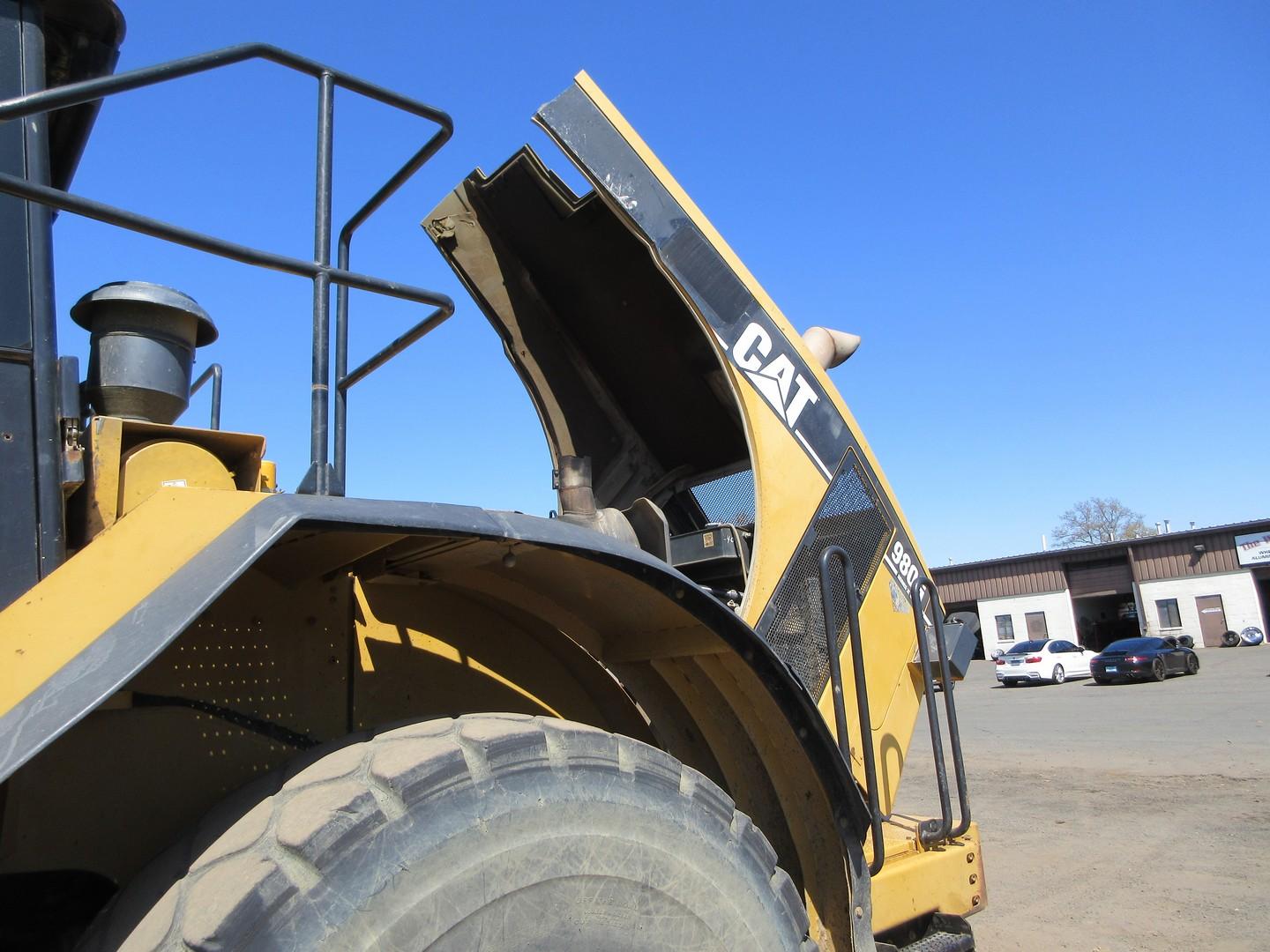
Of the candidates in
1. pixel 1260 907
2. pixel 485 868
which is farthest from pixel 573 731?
pixel 1260 907

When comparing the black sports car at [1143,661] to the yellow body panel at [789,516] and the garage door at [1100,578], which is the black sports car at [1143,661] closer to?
the garage door at [1100,578]

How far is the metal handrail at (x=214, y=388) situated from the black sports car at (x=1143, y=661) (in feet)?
91.2

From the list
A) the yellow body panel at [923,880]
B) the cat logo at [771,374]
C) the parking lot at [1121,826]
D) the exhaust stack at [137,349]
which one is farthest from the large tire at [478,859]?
the parking lot at [1121,826]

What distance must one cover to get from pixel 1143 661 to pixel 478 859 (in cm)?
2850

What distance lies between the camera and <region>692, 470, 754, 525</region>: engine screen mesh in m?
3.79

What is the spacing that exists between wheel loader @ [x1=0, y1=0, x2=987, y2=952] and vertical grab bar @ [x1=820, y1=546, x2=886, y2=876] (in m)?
0.02

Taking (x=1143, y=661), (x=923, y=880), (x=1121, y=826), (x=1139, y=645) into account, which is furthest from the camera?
(x=1139, y=645)

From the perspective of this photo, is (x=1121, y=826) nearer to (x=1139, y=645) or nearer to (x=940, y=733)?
(x=940, y=733)

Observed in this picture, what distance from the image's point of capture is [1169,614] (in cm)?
3844

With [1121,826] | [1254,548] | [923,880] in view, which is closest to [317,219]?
[923,880]

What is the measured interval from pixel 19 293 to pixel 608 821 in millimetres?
1432

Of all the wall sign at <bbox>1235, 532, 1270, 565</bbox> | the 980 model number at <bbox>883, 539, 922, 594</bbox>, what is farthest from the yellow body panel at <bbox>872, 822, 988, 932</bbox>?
the wall sign at <bbox>1235, 532, 1270, 565</bbox>

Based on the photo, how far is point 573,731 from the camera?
171 centimetres

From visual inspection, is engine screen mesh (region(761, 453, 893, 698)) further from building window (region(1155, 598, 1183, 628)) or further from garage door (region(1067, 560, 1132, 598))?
garage door (region(1067, 560, 1132, 598))
